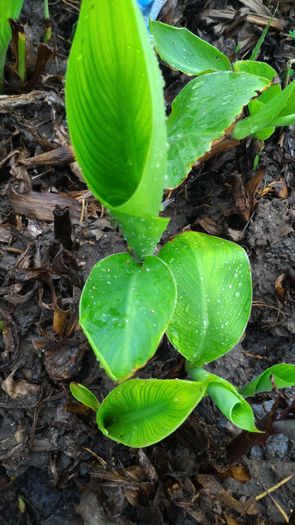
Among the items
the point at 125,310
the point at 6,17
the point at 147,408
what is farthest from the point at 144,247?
the point at 6,17

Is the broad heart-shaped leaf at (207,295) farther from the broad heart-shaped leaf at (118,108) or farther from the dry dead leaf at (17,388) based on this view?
the dry dead leaf at (17,388)

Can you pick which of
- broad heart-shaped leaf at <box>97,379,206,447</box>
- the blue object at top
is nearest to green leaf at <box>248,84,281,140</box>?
the blue object at top

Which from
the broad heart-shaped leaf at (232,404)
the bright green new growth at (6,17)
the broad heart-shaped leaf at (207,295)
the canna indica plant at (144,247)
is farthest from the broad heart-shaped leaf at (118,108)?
the bright green new growth at (6,17)

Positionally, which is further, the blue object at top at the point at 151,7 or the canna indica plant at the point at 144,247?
the blue object at top at the point at 151,7

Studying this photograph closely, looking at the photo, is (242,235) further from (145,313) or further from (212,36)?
(212,36)

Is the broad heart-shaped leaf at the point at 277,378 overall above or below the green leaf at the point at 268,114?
below

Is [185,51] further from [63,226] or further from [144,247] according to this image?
[144,247]

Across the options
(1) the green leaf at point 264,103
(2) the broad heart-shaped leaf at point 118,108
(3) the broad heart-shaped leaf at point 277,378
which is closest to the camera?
(2) the broad heart-shaped leaf at point 118,108

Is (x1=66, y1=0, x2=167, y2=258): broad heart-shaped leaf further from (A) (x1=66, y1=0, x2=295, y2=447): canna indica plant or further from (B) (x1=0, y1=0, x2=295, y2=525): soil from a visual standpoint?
(B) (x1=0, y1=0, x2=295, y2=525): soil
